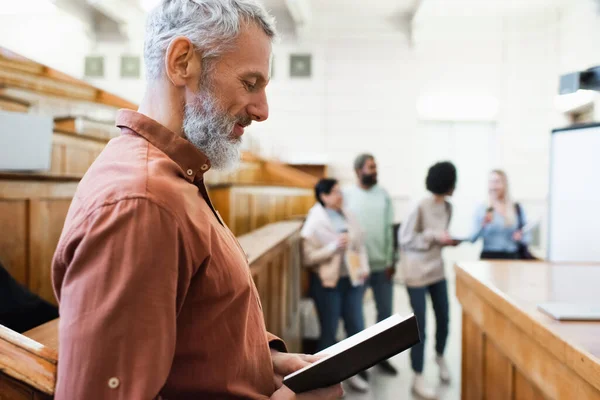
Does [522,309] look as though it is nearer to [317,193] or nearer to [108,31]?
[317,193]

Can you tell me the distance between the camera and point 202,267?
587 mm

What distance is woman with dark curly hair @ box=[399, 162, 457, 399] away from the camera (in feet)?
8.11

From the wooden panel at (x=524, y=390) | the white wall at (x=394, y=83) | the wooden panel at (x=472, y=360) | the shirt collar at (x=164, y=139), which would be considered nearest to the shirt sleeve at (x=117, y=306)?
the shirt collar at (x=164, y=139)

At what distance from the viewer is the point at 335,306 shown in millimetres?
2502

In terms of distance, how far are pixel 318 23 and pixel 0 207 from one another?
578cm

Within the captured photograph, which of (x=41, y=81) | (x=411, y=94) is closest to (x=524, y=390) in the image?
(x=41, y=81)

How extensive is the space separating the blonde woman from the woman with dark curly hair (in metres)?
0.40

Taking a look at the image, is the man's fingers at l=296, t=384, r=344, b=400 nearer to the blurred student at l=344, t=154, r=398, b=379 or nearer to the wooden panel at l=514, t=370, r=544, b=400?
the wooden panel at l=514, t=370, r=544, b=400

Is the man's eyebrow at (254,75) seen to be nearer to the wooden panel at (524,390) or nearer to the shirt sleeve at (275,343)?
A: the shirt sleeve at (275,343)

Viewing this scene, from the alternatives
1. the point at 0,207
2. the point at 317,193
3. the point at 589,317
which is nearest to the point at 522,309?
the point at 589,317

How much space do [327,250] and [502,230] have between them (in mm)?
1075

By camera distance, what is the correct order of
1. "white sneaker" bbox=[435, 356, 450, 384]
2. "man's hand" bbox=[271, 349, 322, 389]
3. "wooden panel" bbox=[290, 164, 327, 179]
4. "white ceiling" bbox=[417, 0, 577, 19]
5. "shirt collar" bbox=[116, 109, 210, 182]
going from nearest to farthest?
1. "shirt collar" bbox=[116, 109, 210, 182]
2. "man's hand" bbox=[271, 349, 322, 389]
3. "white sneaker" bbox=[435, 356, 450, 384]
4. "white ceiling" bbox=[417, 0, 577, 19]
5. "wooden panel" bbox=[290, 164, 327, 179]

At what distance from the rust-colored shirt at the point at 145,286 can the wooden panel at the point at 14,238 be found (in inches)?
36.1

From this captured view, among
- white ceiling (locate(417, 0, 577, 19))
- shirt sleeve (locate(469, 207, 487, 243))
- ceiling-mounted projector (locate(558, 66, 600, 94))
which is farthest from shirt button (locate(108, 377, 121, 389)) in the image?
white ceiling (locate(417, 0, 577, 19))
